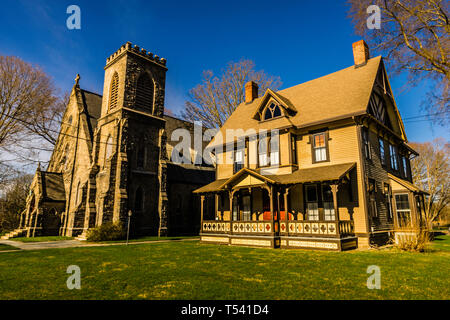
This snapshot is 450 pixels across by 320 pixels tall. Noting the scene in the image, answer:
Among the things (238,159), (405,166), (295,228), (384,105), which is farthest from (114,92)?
(405,166)

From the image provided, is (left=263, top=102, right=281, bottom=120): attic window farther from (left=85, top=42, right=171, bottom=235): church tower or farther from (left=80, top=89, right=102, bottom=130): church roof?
(left=80, top=89, right=102, bottom=130): church roof

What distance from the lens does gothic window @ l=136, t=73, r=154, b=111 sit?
2745 centimetres

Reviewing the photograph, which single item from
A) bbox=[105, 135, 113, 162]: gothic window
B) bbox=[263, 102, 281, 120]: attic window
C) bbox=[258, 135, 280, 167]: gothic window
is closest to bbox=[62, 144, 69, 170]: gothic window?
bbox=[105, 135, 113, 162]: gothic window

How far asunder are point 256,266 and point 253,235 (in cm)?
651

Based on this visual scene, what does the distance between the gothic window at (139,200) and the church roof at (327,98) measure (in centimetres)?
841

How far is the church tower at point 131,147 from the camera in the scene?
2366 cm

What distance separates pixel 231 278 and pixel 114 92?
24.9 m

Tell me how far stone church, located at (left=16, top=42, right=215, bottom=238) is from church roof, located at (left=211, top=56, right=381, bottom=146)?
26.3ft

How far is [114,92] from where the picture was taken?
27.6m

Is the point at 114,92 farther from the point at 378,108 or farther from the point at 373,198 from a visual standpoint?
the point at 373,198

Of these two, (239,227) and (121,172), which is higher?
(121,172)

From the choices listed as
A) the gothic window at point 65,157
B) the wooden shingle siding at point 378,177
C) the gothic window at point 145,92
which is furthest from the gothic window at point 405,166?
the gothic window at point 65,157
